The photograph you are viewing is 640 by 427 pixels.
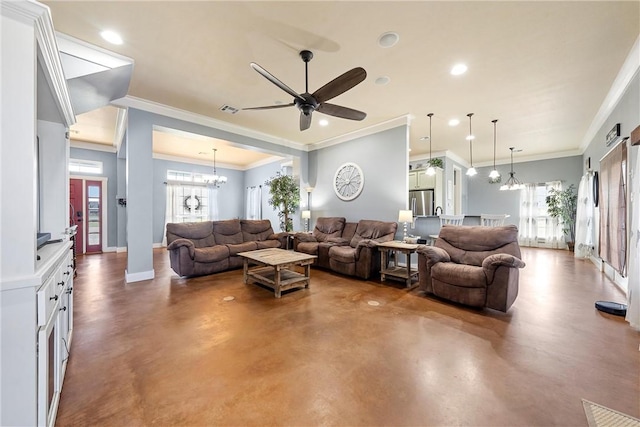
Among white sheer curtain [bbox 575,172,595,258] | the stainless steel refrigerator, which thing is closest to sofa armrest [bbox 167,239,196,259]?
the stainless steel refrigerator

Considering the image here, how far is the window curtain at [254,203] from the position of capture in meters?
9.45

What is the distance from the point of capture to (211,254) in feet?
15.1

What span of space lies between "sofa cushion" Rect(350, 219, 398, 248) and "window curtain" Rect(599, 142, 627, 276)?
3.13 m

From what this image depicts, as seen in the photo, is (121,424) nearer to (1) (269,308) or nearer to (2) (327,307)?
(1) (269,308)

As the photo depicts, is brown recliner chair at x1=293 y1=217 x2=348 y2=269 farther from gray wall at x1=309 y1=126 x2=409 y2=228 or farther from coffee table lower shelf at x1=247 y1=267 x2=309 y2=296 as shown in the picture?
coffee table lower shelf at x1=247 y1=267 x2=309 y2=296

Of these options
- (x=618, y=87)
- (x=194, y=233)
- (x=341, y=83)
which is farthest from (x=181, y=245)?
(x=618, y=87)

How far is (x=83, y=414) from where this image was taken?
1.48 metres

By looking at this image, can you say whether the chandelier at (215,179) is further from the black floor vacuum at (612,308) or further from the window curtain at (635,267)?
the black floor vacuum at (612,308)

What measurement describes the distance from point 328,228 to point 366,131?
2.31 m

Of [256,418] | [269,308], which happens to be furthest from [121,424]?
[269,308]

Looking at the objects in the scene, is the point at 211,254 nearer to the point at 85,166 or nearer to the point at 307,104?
the point at 307,104

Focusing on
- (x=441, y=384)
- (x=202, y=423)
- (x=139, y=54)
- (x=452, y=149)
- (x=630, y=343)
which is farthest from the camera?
(x=452, y=149)

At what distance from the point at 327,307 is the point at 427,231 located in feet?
10.1

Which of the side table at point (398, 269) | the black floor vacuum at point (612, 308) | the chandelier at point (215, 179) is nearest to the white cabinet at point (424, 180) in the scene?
the side table at point (398, 269)
